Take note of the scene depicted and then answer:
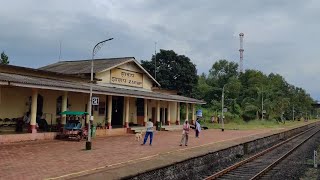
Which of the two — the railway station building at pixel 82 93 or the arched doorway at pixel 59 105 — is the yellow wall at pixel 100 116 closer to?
the railway station building at pixel 82 93

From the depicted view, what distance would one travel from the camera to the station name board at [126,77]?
33.0m

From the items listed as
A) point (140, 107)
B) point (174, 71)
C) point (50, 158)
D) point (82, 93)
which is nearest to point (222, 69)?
point (174, 71)

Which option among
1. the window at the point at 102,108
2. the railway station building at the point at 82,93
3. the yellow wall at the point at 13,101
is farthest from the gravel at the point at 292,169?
the window at the point at 102,108

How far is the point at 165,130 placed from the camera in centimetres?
3653

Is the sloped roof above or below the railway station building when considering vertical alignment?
above

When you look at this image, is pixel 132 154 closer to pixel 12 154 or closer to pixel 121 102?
pixel 12 154

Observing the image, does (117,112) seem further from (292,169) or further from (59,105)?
(292,169)

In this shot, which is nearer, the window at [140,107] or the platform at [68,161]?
the platform at [68,161]

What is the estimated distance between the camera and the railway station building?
71.5 feet

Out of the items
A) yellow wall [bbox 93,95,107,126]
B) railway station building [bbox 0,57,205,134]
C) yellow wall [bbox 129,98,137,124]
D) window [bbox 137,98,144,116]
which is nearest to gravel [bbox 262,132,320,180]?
railway station building [bbox 0,57,205,134]

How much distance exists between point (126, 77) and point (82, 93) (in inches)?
287

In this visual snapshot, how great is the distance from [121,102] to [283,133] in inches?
697

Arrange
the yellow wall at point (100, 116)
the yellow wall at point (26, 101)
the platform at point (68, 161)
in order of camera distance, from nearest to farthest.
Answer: the platform at point (68, 161) < the yellow wall at point (26, 101) < the yellow wall at point (100, 116)

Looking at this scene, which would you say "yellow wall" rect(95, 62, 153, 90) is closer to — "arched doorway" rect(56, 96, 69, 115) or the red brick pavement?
"arched doorway" rect(56, 96, 69, 115)
